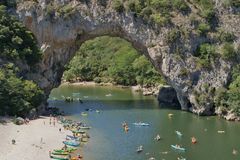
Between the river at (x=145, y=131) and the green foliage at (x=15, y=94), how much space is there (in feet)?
24.6

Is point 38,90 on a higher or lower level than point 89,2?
lower

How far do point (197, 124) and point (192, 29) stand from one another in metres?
19.5

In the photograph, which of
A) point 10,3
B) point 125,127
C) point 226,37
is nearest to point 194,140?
point 125,127

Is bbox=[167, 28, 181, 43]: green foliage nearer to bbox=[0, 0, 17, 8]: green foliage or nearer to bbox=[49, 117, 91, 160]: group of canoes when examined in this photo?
bbox=[49, 117, 91, 160]: group of canoes

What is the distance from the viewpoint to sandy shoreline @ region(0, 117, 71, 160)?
213 ft

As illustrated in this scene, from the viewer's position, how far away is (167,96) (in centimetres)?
11144

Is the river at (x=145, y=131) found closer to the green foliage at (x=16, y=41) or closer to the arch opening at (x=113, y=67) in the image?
the green foliage at (x=16, y=41)

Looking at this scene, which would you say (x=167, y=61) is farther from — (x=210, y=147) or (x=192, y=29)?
(x=210, y=147)

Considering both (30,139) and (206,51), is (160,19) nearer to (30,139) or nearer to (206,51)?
(206,51)

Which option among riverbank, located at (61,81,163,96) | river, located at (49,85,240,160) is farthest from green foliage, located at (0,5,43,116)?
riverbank, located at (61,81,163,96)

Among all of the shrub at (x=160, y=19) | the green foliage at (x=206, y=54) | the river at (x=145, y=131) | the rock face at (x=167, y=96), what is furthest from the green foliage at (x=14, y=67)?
the rock face at (x=167, y=96)

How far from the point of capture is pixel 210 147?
71.4m

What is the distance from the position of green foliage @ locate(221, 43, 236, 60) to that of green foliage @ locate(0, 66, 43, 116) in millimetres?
30968

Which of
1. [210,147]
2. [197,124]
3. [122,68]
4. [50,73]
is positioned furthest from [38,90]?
[122,68]
